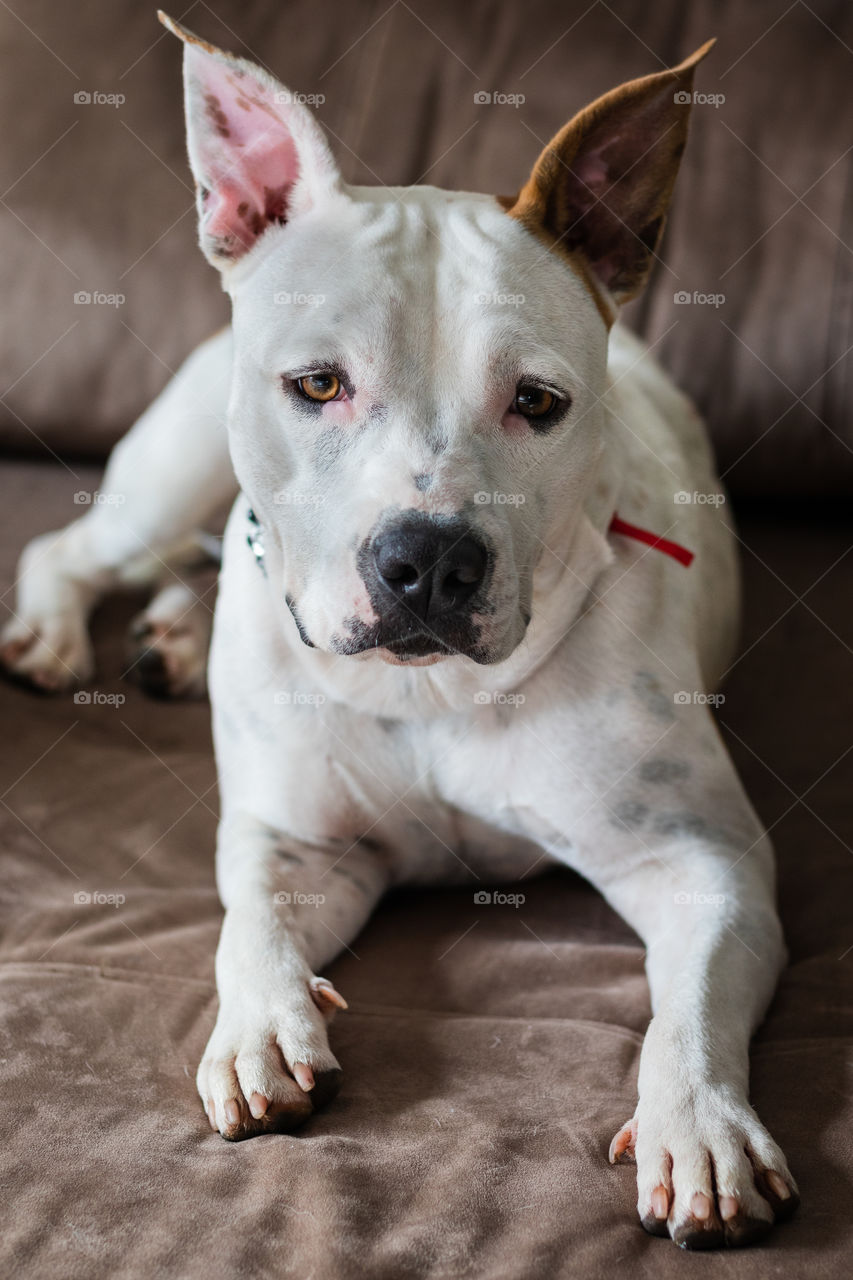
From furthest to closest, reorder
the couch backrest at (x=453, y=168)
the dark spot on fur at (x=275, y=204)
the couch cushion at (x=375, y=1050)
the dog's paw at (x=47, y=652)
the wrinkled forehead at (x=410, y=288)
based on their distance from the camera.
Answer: the couch backrest at (x=453, y=168) < the dog's paw at (x=47, y=652) < the dark spot on fur at (x=275, y=204) < the wrinkled forehead at (x=410, y=288) < the couch cushion at (x=375, y=1050)

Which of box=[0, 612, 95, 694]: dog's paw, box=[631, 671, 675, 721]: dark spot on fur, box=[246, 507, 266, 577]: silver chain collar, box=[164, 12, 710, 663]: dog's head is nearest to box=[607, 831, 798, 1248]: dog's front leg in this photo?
box=[631, 671, 675, 721]: dark spot on fur

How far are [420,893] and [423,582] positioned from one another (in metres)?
0.76

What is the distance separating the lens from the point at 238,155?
1.78 m

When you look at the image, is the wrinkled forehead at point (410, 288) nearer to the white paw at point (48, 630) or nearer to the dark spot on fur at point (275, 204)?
the dark spot on fur at point (275, 204)

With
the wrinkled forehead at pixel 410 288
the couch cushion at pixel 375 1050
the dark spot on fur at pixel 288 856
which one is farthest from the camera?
Answer: the dark spot on fur at pixel 288 856

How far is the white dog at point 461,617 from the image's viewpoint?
1509 mm

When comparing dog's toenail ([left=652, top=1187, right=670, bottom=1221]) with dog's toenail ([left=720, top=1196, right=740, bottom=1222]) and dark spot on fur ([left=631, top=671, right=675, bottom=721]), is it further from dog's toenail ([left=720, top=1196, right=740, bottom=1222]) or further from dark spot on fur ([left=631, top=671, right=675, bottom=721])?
dark spot on fur ([left=631, top=671, right=675, bottom=721])

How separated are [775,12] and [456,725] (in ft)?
6.80

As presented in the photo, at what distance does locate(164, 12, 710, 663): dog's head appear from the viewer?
1.54 meters

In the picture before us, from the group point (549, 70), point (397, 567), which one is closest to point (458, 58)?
point (549, 70)

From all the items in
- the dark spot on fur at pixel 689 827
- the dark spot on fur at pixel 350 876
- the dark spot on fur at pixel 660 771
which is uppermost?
the dark spot on fur at pixel 660 771

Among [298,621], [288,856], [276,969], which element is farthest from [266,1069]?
[298,621]

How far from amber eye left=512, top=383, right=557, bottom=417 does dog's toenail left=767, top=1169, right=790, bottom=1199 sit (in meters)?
0.98

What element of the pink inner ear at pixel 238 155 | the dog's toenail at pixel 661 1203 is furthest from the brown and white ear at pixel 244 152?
the dog's toenail at pixel 661 1203
